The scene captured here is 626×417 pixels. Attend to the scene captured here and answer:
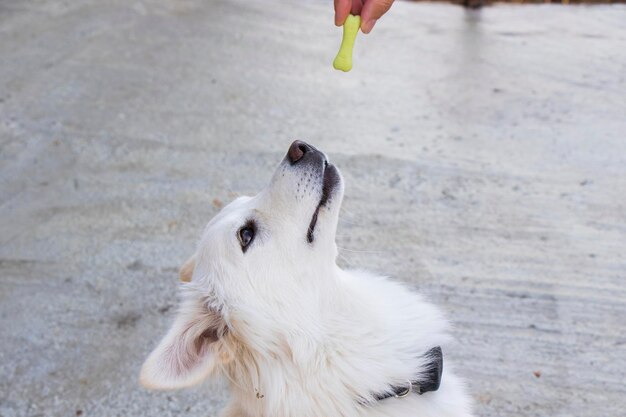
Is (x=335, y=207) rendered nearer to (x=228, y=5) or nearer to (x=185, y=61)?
(x=185, y=61)

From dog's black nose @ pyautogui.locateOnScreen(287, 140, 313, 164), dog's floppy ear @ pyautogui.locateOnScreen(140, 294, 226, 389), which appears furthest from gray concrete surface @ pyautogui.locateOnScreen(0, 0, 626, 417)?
dog's black nose @ pyautogui.locateOnScreen(287, 140, 313, 164)

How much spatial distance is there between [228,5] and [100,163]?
8.96 feet

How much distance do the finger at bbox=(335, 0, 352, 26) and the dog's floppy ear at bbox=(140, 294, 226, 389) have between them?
107 centimetres

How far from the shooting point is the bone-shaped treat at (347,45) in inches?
94.1

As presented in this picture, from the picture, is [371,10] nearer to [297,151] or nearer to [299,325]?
[297,151]

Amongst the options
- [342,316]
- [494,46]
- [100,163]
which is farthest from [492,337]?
[494,46]

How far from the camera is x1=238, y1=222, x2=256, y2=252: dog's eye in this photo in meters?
2.19

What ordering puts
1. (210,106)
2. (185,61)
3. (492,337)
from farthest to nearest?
(185,61) → (210,106) → (492,337)

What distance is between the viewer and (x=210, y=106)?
4898mm

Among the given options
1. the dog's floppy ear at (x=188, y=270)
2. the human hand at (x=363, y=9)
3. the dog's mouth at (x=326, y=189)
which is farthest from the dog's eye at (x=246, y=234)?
the human hand at (x=363, y=9)

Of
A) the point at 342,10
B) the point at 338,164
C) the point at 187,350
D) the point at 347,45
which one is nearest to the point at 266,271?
the point at 187,350

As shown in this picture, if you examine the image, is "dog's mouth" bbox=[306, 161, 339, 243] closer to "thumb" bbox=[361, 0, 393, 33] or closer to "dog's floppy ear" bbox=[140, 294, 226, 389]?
"dog's floppy ear" bbox=[140, 294, 226, 389]

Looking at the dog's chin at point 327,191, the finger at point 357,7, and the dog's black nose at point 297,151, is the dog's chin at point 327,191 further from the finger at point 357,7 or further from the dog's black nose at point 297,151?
the finger at point 357,7

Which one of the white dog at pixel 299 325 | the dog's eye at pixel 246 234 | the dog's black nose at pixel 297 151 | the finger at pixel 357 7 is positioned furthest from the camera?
the finger at pixel 357 7
